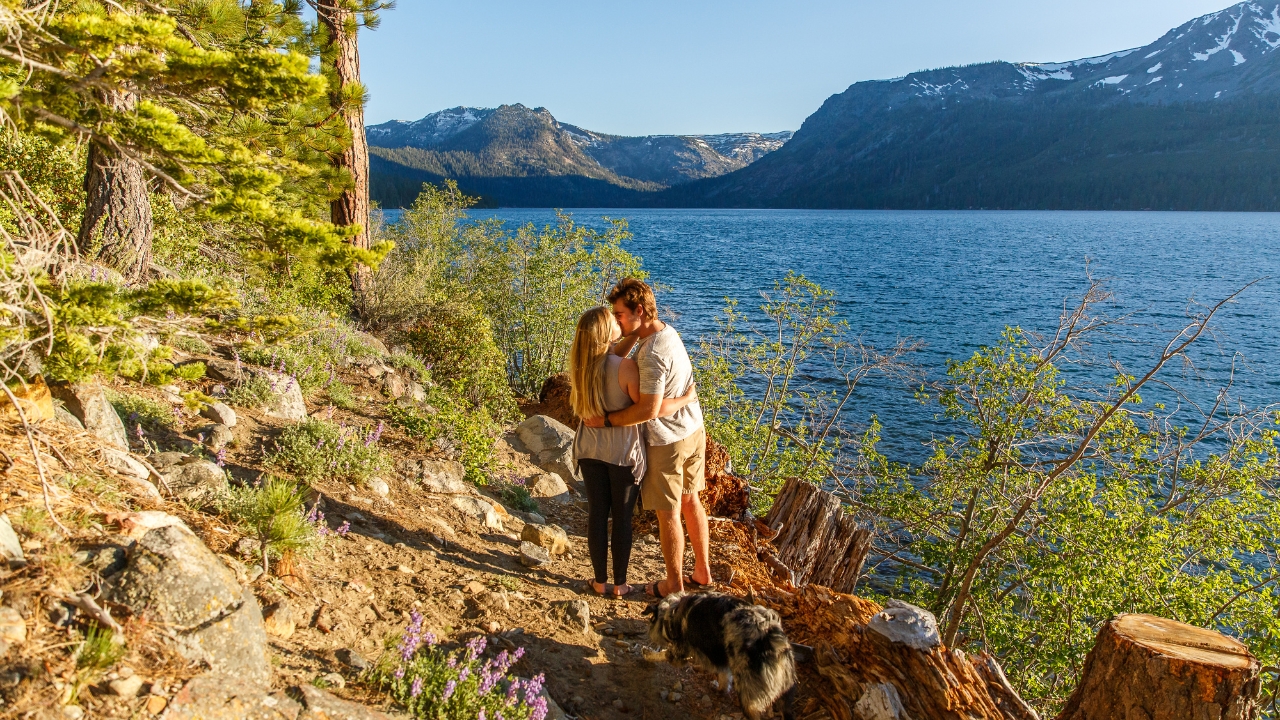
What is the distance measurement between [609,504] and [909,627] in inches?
69.6

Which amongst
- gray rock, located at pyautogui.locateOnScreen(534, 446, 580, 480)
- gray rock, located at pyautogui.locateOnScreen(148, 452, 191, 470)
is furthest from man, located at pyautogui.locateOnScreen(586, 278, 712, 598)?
gray rock, located at pyautogui.locateOnScreen(534, 446, 580, 480)

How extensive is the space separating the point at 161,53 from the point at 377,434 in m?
2.70

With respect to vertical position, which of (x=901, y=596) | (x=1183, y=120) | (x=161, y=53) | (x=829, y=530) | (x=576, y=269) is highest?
(x=1183, y=120)

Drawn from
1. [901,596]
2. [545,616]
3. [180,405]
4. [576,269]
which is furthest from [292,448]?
[576,269]

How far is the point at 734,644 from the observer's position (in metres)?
3.46

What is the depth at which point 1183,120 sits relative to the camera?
16838 cm

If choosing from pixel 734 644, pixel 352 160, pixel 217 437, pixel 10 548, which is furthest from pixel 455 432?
pixel 352 160

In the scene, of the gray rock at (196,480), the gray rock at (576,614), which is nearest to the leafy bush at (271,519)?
the gray rock at (196,480)

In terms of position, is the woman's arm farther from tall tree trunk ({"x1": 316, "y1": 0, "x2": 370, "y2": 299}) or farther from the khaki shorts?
tall tree trunk ({"x1": 316, "y1": 0, "x2": 370, "y2": 299})

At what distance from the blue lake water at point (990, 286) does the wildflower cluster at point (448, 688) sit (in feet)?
21.1

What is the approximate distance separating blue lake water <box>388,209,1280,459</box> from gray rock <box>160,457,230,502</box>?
726cm

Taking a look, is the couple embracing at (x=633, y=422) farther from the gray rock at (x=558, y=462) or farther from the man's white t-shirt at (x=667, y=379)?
the gray rock at (x=558, y=462)

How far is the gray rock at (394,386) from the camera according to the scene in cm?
730

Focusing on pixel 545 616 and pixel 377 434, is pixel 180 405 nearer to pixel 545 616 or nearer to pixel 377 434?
pixel 377 434
